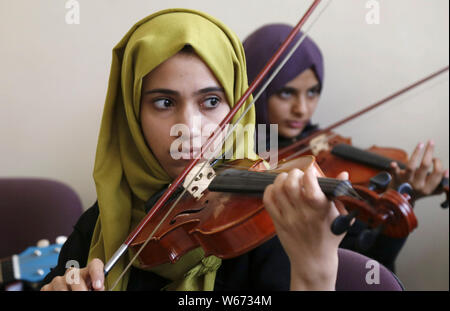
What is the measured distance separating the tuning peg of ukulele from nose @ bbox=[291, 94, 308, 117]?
85 centimetres

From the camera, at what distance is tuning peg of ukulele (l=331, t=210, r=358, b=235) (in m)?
0.38

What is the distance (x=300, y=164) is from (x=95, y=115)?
0.30m

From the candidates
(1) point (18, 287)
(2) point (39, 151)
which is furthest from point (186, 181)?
(1) point (18, 287)

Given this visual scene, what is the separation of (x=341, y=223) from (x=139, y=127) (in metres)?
0.37

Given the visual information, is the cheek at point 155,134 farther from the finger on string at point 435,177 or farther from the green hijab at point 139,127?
the finger on string at point 435,177

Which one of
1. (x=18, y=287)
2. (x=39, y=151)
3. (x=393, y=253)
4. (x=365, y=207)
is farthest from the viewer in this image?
(x=393, y=253)

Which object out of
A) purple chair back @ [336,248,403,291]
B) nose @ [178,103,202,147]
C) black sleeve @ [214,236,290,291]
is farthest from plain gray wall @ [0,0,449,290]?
purple chair back @ [336,248,403,291]

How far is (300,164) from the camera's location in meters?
0.56

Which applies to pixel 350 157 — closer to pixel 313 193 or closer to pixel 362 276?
pixel 362 276

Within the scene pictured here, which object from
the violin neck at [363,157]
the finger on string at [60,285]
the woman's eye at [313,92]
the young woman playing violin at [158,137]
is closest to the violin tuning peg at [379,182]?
the young woman playing violin at [158,137]

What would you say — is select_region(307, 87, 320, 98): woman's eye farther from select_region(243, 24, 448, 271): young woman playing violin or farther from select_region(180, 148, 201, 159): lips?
select_region(180, 148, 201, 159): lips

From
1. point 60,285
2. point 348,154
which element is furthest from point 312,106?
point 60,285
